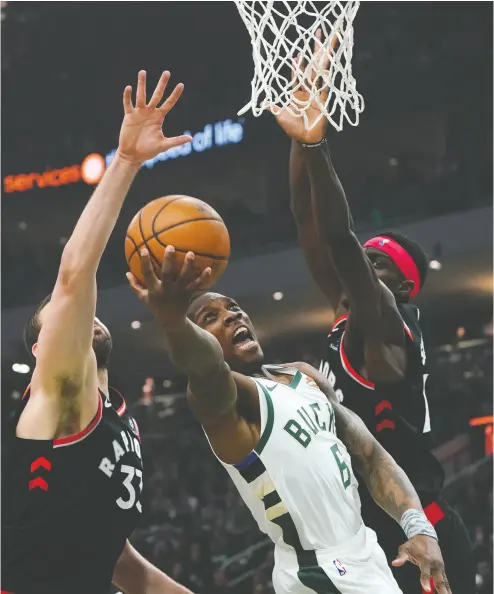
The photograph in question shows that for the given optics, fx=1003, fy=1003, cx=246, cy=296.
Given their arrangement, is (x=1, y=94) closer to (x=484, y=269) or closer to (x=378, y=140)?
(x=378, y=140)

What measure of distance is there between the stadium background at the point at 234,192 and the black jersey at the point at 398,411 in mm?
6632

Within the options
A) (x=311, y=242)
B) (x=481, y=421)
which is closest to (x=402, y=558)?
(x=311, y=242)

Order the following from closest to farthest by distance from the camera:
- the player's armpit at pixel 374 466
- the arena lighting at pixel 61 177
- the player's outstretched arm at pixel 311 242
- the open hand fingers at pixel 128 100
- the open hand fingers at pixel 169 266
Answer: the open hand fingers at pixel 169 266 → the open hand fingers at pixel 128 100 → the player's armpit at pixel 374 466 → the player's outstretched arm at pixel 311 242 → the arena lighting at pixel 61 177

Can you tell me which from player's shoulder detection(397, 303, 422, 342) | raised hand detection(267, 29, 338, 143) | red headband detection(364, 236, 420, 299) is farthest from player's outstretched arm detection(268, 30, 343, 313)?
player's shoulder detection(397, 303, 422, 342)

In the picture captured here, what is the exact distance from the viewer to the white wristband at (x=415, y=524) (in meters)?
3.56

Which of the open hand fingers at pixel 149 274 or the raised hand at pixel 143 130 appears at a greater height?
the raised hand at pixel 143 130

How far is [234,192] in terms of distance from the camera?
16.9 metres

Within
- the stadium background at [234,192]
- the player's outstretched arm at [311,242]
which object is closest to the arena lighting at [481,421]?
the stadium background at [234,192]

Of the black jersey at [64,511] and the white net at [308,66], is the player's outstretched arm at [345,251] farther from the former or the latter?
the black jersey at [64,511]

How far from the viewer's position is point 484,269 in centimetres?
1373

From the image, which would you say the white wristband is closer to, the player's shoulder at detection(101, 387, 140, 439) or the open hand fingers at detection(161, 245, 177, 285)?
the player's shoulder at detection(101, 387, 140, 439)

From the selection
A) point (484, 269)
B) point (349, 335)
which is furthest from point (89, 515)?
point (484, 269)

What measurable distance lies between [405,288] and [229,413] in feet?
5.61

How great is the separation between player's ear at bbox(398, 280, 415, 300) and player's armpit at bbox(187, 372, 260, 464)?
1.49m
